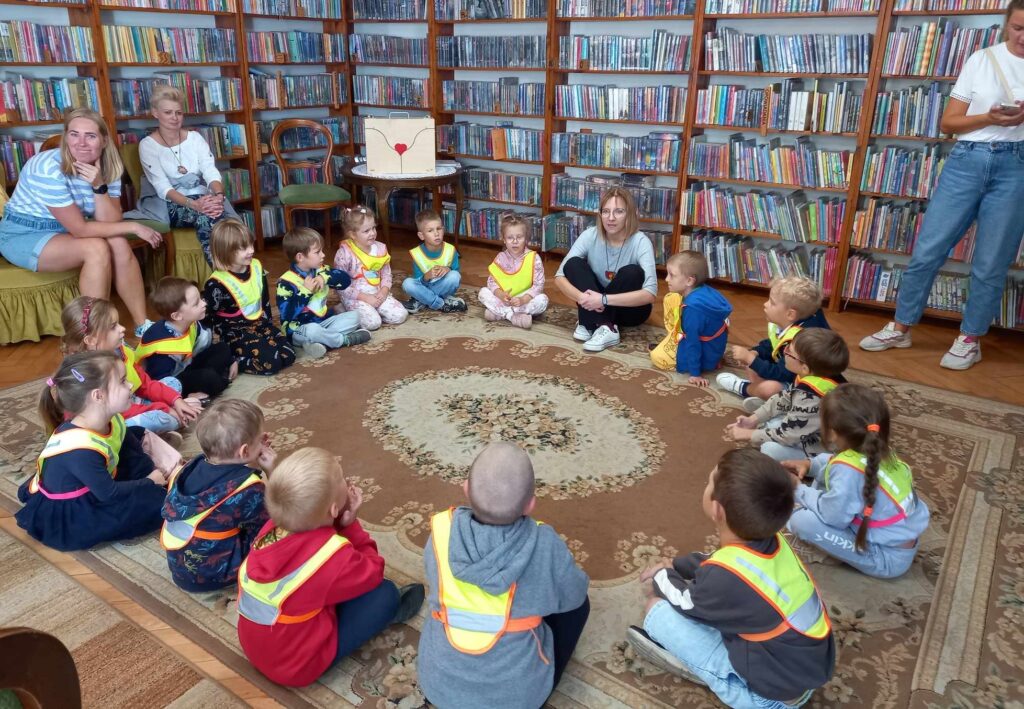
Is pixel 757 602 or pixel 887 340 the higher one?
pixel 757 602

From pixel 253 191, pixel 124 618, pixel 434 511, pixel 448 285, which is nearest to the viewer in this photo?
pixel 124 618

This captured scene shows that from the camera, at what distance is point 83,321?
2.67m

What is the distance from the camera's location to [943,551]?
2320 mm

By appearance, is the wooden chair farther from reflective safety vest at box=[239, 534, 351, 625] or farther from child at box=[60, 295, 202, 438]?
reflective safety vest at box=[239, 534, 351, 625]

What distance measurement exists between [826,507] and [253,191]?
15.9 ft

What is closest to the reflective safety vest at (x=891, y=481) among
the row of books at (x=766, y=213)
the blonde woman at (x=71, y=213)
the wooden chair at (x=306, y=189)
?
the row of books at (x=766, y=213)

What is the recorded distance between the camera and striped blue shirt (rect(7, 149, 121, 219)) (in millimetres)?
3742

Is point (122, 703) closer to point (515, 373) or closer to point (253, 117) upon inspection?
point (515, 373)

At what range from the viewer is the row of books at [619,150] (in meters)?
4.99

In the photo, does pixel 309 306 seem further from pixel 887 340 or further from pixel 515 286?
pixel 887 340

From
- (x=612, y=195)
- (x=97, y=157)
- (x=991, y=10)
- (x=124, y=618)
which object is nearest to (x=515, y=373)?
(x=612, y=195)

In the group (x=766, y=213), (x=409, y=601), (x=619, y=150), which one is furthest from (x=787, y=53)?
(x=409, y=601)

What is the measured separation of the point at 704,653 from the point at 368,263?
312 centimetres

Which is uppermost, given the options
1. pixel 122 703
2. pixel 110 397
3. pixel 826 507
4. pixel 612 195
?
pixel 612 195
